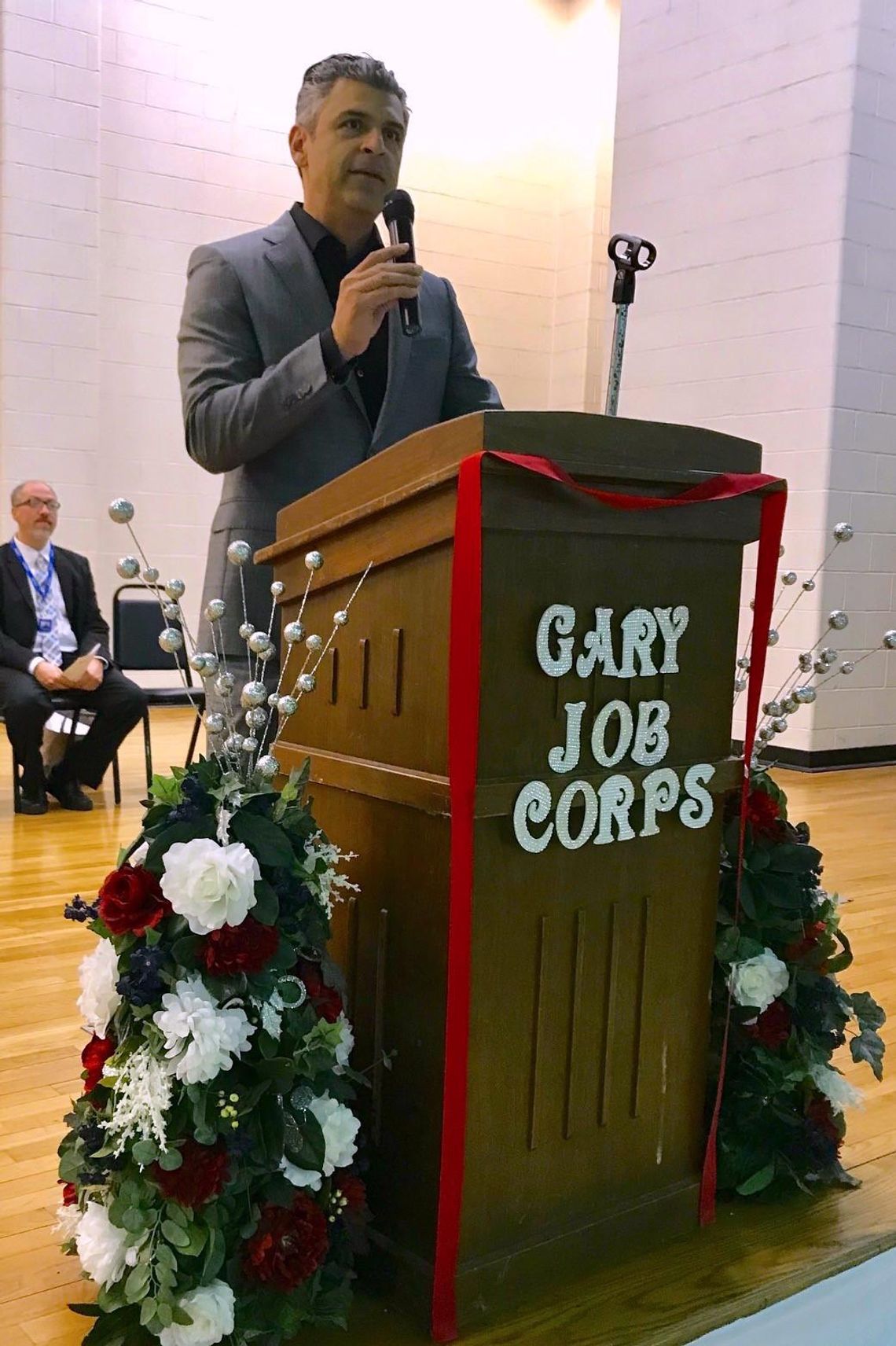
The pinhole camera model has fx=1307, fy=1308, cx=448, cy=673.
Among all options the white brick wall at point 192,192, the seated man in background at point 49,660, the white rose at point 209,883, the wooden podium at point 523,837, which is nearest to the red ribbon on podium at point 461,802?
the wooden podium at point 523,837

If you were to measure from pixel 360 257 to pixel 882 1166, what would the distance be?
151cm

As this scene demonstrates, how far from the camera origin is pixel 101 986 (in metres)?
1.38

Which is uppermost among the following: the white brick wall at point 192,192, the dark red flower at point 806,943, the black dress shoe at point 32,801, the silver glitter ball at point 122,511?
the white brick wall at point 192,192

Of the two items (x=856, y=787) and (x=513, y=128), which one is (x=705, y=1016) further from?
(x=513, y=128)

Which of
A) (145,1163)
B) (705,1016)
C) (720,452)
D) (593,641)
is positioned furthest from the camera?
(705,1016)

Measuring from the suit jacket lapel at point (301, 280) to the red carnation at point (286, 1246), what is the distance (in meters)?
1.00

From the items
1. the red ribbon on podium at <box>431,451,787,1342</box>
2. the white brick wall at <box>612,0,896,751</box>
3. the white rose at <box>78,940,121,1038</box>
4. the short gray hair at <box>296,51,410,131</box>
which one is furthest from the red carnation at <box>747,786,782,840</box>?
the white brick wall at <box>612,0,896,751</box>

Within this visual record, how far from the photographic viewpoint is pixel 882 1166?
1.91m

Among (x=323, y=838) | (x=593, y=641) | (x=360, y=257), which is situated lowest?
(x=323, y=838)

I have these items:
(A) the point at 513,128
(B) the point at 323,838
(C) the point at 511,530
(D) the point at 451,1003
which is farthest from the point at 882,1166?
(A) the point at 513,128

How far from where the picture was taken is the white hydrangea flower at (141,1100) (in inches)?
50.0

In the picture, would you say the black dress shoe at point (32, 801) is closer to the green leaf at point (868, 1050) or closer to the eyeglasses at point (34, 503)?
the eyeglasses at point (34, 503)

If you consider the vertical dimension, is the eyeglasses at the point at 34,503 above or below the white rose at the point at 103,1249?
above

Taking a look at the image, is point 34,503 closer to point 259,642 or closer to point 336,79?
point 336,79
